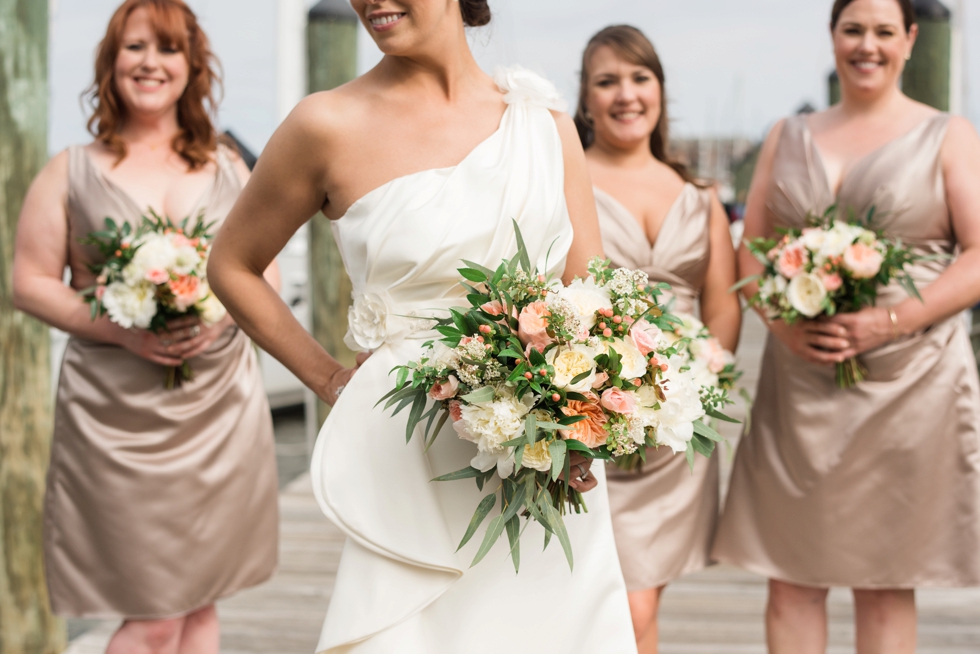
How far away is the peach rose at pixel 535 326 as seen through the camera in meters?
1.58

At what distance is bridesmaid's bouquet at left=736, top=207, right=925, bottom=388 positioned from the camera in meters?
2.93

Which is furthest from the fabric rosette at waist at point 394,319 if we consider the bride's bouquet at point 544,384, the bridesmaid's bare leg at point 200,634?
the bridesmaid's bare leg at point 200,634

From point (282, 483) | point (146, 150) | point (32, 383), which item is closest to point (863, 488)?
point (146, 150)

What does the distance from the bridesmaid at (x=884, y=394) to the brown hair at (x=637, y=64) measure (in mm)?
454

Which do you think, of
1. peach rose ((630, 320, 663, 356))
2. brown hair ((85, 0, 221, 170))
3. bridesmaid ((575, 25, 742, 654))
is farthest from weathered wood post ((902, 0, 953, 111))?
peach rose ((630, 320, 663, 356))

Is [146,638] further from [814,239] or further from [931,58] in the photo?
[931,58]

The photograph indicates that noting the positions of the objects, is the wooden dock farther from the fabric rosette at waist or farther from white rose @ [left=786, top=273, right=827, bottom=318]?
the fabric rosette at waist

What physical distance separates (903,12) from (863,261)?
2.82 ft

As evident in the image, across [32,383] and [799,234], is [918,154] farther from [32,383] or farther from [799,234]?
[32,383]

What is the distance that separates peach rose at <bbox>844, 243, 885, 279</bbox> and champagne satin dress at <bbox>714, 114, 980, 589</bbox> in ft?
0.73

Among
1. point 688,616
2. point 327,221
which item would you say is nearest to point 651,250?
point 688,616

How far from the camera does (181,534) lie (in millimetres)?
3189

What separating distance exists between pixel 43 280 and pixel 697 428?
2.29m

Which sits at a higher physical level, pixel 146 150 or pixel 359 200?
pixel 359 200
